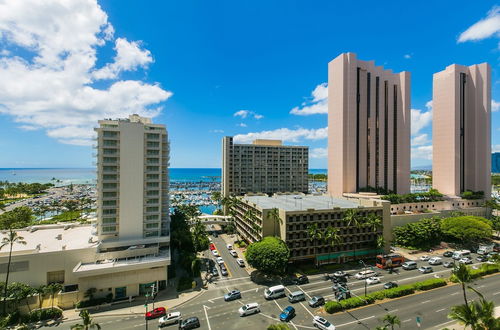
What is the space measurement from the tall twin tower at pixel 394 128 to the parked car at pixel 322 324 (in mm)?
73782

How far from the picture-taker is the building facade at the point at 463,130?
106 metres

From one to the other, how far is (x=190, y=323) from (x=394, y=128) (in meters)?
119

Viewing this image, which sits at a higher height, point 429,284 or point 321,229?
point 321,229

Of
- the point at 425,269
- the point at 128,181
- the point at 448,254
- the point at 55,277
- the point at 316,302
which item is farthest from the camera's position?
the point at 448,254

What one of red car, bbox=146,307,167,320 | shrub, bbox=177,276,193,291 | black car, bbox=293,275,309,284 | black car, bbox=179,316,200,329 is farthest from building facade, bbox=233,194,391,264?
red car, bbox=146,307,167,320

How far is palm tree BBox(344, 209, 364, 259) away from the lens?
6185 centimetres

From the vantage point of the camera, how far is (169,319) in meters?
39.1

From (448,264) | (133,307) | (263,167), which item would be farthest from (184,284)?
(263,167)

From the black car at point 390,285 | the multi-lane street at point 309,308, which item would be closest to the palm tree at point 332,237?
the multi-lane street at point 309,308

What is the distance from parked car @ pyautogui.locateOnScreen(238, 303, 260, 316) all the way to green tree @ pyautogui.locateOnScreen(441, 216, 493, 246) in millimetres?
75167

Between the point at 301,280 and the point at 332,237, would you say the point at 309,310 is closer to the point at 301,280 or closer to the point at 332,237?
the point at 301,280

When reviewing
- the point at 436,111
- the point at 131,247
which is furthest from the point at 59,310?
the point at 436,111

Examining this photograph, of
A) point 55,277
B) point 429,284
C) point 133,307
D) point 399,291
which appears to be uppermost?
point 55,277

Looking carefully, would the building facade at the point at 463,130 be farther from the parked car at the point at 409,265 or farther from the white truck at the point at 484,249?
the parked car at the point at 409,265
